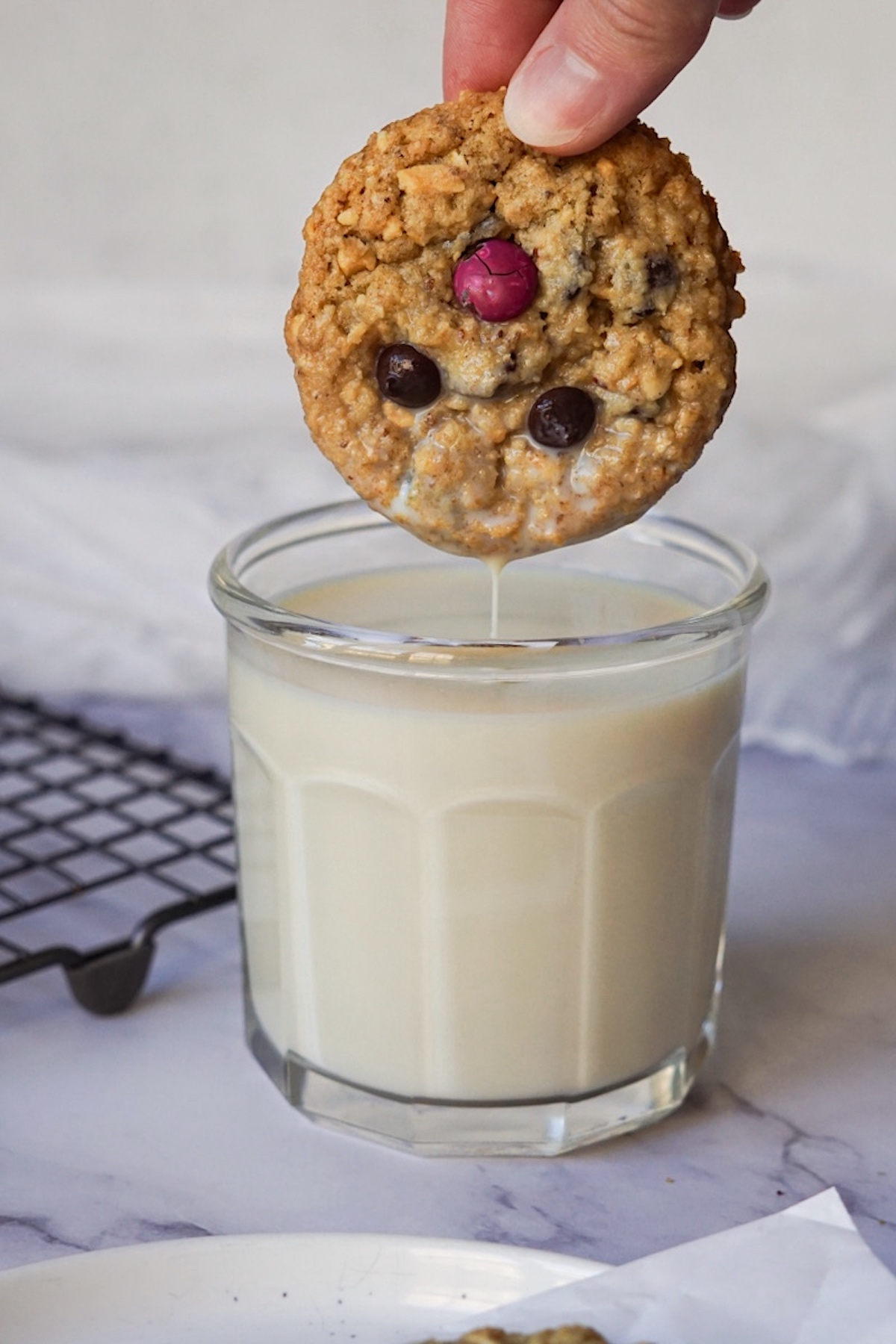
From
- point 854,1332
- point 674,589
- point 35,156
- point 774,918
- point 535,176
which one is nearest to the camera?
point 854,1332

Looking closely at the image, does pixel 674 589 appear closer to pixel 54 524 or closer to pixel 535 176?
pixel 535 176

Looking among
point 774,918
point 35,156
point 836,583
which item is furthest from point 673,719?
point 35,156

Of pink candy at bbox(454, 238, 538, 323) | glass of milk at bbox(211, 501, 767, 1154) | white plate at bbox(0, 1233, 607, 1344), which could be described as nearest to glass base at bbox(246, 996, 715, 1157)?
glass of milk at bbox(211, 501, 767, 1154)

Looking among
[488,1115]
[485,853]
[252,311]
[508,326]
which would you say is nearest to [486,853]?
[485,853]

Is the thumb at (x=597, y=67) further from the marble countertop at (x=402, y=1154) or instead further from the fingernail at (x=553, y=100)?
the marble countertop at (x=402, y=1154)

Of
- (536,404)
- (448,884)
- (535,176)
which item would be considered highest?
(535,176)

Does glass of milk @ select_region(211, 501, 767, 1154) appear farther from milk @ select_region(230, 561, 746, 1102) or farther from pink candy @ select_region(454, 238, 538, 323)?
pink candy @ select_region(454, 238, 538, 323)
